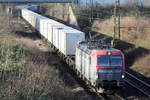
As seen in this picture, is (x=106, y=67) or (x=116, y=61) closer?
(x=106, y=67)

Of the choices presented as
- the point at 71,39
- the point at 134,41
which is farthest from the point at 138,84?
the point at 134,41

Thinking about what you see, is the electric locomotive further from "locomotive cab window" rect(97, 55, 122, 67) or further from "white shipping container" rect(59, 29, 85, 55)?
"white shipping container" rect(59, 29, 85, 55)

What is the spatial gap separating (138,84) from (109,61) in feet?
15.7

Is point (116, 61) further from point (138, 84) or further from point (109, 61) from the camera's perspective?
point (138, 84)

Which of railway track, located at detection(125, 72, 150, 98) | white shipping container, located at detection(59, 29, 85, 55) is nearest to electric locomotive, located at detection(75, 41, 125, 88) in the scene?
railway track, located at detection(125, 72, 150, 98)

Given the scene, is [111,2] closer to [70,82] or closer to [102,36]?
[102,36]

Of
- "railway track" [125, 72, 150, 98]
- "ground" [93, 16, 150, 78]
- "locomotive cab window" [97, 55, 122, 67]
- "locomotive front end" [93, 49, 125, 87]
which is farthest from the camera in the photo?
"ground" [93, 16, 150, 78]

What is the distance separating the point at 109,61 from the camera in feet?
50.4

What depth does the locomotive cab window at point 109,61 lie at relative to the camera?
15.3 metres

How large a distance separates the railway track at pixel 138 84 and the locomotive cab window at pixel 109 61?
2890mm

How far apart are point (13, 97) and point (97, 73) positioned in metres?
5.36

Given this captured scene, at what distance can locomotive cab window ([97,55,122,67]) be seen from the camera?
15.3m

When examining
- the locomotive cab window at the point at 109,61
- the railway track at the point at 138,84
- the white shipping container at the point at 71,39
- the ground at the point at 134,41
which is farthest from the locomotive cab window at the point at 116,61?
the white shipping container at the point at 71,39

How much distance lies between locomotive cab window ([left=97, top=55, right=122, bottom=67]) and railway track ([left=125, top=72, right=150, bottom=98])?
289 centimetres
